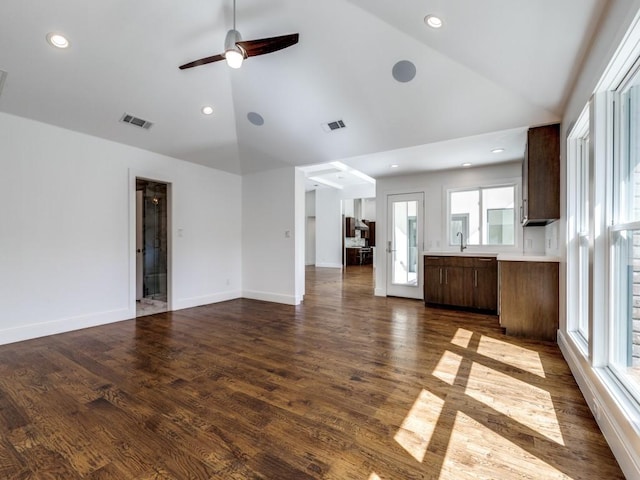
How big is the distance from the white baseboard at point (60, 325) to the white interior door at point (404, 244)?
455cm

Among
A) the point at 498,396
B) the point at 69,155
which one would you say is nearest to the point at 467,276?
the point at 498,396

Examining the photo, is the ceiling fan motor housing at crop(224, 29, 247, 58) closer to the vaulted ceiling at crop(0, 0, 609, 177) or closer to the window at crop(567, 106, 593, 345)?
the vaulted ceiling at crop(0, 0, 609, 177)

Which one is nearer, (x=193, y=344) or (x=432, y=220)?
(x=193, y=344)

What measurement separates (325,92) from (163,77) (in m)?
1.91

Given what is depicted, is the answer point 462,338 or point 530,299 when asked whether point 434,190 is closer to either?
point 530,299

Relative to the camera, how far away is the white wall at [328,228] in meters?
12.2


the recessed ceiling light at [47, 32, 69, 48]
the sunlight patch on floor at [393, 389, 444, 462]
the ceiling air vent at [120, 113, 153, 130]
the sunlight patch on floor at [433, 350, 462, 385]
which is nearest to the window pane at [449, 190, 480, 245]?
the sunlight patch on floor at [433, 350, 462, 385]

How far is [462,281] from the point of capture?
16.4 ft

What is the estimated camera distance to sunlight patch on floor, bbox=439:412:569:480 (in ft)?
4.94

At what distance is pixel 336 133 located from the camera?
4.26m

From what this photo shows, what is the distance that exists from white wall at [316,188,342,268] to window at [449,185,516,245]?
6.74 metres

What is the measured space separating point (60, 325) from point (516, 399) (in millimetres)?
4932

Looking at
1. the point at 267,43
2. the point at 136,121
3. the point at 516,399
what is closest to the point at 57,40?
the point at 136,121

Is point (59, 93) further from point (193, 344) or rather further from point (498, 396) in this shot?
point (498, 396)
